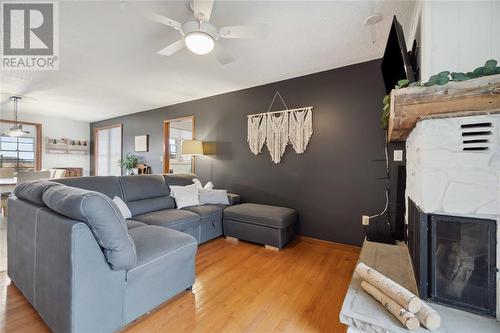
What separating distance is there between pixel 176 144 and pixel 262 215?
223 inches

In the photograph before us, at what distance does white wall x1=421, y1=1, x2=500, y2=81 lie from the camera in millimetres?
1413

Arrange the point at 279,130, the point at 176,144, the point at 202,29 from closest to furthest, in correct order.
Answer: the point at 202,29, the point at 279,130, the point at 176,144

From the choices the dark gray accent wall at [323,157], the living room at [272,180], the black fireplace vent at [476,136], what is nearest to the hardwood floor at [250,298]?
the living room at [272,180]

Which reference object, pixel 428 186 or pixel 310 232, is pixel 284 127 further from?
pixel 428 186

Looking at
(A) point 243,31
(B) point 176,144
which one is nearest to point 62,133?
(B) point 176,144

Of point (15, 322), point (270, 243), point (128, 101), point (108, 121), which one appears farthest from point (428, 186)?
point (108, 121)

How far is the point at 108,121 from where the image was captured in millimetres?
6371

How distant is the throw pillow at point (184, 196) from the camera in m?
3.20

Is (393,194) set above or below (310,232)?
above

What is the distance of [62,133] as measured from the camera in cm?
635

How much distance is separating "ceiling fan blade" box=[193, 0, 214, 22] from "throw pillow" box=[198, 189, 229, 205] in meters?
2.36

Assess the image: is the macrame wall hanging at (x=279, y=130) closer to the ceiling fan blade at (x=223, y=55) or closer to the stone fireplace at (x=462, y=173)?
the ceiling fan blade at (x=223, y=55)

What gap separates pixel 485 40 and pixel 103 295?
2927 millimetres

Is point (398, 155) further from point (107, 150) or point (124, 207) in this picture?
point (107, 150)
